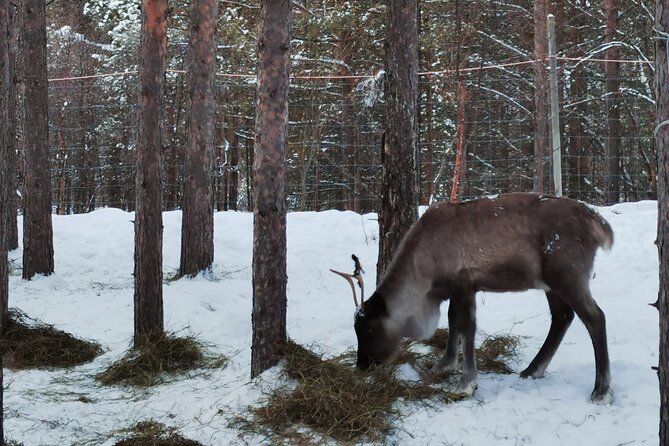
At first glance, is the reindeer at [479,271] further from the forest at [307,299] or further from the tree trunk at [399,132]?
the tree trunk at [399,132]

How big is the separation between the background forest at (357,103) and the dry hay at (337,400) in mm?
Answer: 10056

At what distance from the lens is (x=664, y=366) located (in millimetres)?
3084

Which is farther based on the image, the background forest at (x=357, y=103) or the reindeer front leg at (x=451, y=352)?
the background forest at (x=357, y=103)

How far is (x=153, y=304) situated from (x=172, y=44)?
42.6ft

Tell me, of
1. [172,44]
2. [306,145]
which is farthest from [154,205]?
[172,44]

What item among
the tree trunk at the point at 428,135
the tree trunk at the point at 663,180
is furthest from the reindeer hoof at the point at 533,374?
the tree trunk at the point at 428,135

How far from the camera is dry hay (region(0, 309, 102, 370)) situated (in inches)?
237

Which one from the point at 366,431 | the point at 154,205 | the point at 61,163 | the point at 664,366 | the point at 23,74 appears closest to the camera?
the point at 664,366

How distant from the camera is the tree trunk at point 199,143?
8797 mm

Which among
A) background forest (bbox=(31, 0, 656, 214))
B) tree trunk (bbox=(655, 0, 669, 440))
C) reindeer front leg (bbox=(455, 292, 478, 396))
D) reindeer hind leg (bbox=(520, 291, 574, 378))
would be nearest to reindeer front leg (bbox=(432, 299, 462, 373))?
reindeer front leg (bbox=(455, 292, 478, 396))

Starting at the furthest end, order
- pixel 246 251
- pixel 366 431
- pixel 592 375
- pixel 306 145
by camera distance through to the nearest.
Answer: pixel 306 145, pixel 246 251, pixel 592 375, pixel 366 431

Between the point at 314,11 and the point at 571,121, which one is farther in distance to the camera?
the point at 571,121

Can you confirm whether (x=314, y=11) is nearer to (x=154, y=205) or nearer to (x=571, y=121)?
(x=571, y=121)

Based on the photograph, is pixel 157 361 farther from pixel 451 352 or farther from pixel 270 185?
pixel 451 352
